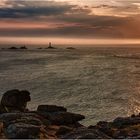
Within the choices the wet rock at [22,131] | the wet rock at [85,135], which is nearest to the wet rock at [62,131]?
the wet rock at [85,135]

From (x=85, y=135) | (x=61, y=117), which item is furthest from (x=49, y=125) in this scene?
(x=85, y=135)

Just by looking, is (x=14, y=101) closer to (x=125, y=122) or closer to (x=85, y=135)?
(x=125, y=122)

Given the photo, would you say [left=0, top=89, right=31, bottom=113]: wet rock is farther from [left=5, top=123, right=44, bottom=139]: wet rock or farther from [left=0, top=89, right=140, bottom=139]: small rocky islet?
[left=5, top=123, right=44, bottom=139]: wet rock

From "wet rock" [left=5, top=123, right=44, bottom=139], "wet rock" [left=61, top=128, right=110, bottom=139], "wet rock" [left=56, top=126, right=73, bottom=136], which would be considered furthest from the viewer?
"wet rock" [left=56, top=126, right=73, bottom=136]

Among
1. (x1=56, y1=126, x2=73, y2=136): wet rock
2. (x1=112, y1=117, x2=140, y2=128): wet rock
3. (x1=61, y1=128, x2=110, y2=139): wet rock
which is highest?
(x1=61, y1=128, x2=110, y2=139): wet rock

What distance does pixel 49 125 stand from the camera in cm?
2819

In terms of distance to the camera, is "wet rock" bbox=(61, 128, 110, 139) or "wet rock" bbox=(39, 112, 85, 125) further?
"wet rock" bbox=(39, 112, 85, 125)

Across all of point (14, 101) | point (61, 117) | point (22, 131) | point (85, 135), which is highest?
point (22, 131)

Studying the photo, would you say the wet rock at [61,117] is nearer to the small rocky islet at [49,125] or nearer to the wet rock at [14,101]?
the small rocky islet at [49,125]

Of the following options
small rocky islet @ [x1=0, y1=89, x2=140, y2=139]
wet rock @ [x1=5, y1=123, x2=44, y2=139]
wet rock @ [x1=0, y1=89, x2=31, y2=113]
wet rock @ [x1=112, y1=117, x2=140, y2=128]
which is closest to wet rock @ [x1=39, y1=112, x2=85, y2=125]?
small rocky islet @ [x1=0, y1=89, x2=140, y2=139]

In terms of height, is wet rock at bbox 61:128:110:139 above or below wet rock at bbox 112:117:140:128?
above

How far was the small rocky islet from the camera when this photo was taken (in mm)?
22469

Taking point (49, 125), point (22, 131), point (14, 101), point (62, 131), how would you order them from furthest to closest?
point (14, 101)
point (49, 125)
point (62, 131)
point (22, 131)

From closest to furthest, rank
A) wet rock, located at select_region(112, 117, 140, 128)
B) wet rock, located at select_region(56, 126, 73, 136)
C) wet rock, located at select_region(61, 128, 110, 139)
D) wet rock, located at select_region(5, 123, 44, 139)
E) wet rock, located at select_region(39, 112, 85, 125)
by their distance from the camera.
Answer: wet rock, located at select_region(61, 128, 110, 139) < wet rock, located at select_region(5, 123, 44, 139) < wet rock, located at select_region(56, 126, 73, 136) < wet rock, located at select_region(112, 117, 140, 128) < wet rock, located at select_region(39, 112, 85, 125)
